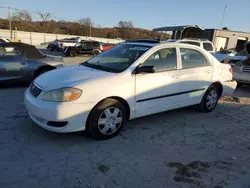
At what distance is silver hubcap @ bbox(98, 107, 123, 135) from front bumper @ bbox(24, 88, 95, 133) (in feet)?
0.88

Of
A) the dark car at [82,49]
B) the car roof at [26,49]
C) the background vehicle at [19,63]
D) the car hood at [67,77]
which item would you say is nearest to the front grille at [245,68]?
the car hood at [67,77]

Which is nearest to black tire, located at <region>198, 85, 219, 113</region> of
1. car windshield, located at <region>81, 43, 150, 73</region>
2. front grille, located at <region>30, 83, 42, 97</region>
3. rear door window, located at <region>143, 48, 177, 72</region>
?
rear door window, located at <region>143, 48, 177, 72</region>

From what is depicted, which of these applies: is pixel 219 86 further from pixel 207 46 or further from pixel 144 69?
pixel 207 46

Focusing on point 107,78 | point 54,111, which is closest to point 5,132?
point 54,111

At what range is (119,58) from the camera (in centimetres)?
423

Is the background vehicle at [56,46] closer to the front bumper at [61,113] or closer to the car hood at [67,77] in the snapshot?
the car hood at [67,77]

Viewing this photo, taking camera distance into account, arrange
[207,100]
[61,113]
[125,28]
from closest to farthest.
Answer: [61,113] → [207,100] → [125,28]

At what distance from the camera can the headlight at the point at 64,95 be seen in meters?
3.22

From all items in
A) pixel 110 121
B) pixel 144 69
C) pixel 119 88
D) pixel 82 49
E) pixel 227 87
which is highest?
pixel 82 49

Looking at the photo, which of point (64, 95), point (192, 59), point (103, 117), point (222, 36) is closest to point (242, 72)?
point (192, 59)

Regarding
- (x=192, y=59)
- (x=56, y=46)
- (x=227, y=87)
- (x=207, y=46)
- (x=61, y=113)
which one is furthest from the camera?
(x=56, y=46)

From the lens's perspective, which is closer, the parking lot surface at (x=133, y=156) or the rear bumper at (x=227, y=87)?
the parking lot surface at (x=133, y=156)

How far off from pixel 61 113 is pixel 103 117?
2.16 feet

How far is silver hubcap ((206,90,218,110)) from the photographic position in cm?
517
